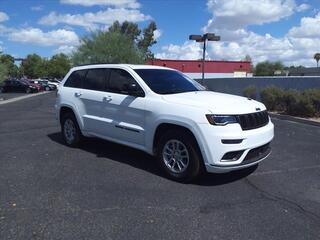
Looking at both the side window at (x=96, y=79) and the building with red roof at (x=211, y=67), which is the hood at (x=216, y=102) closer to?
the side window at (x=96, y=79)

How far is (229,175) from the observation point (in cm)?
688

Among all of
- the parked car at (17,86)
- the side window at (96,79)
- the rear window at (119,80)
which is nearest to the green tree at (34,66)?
the parked car at (17,86)

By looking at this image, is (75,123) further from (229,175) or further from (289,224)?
(289,224)

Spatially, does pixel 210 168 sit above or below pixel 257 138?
below

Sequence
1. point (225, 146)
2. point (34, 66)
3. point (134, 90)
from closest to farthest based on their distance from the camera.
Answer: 1. point (225, 146)
2. point (134, 90)
3. point (34, 66)

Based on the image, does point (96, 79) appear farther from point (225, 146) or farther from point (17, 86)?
point (17, 86)

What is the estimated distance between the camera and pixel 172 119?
21.0 ft

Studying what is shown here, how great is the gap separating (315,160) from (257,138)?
93.3 inches

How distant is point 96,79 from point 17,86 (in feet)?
144

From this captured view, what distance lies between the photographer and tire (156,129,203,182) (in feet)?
20.4

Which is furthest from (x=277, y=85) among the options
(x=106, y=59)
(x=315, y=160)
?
(x=106, y=59)

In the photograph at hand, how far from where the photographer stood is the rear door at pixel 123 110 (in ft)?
23.1

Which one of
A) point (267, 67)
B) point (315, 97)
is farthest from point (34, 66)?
point (315, 97)

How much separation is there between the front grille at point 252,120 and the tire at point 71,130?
384cm
